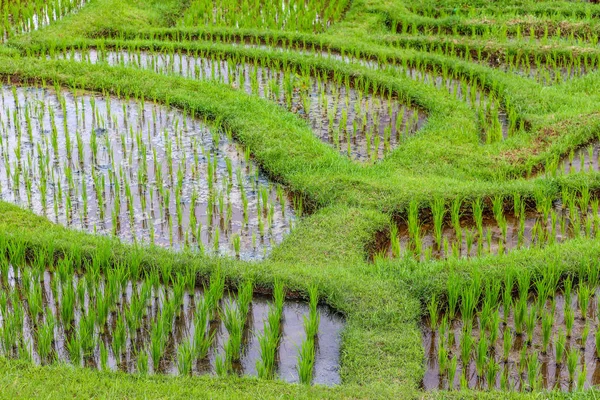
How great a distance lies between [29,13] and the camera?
11820mm

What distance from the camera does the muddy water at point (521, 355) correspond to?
15.4 ft

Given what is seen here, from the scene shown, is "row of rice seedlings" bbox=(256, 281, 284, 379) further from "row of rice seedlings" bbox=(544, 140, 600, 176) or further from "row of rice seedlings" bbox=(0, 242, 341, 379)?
"row of rice seedlings" bbox=(544, 140, 600, 176)

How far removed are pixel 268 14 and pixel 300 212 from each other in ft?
19.8

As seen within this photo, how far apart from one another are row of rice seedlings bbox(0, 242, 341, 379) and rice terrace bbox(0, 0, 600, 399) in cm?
2

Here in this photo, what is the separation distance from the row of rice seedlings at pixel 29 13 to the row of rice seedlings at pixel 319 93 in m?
1.23

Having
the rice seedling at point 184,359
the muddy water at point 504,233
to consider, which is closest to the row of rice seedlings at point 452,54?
the muddy water at point 504,233

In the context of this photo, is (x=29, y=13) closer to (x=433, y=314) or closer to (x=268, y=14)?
(x=268, y=14)

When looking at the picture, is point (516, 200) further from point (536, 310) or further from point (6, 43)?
point (6, 43)

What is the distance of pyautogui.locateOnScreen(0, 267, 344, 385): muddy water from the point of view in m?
4.84

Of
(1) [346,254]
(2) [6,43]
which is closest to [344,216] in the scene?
(1) [346,254]

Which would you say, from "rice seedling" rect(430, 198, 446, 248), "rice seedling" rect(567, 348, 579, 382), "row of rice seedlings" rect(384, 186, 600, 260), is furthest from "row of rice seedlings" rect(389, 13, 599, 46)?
"rice seedling" rect(567, 348, 579, 382)

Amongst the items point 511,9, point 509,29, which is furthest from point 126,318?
point 511,9

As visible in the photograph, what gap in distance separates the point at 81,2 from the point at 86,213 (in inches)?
265

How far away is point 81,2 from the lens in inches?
501
